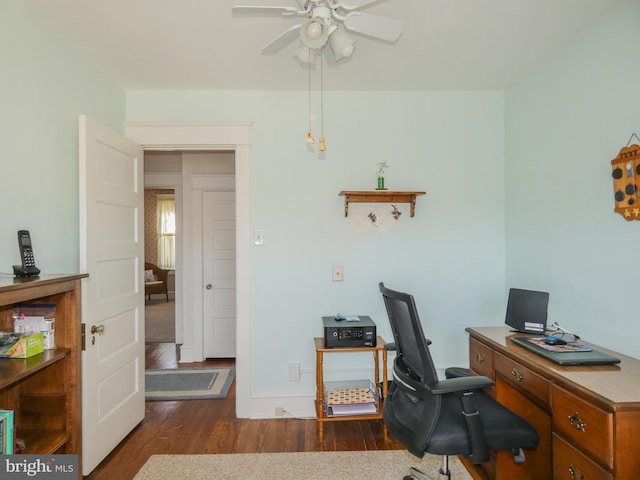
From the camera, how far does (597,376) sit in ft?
4.52

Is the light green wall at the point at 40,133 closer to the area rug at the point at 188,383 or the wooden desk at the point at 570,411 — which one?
the area rug at the point at 188,383

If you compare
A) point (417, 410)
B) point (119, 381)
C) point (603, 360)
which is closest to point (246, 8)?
point (417, 410)

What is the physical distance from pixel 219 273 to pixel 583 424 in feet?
11.6

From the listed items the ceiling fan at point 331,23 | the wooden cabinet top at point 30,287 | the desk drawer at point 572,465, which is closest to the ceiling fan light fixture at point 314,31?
the ceiling fan at point 331,23

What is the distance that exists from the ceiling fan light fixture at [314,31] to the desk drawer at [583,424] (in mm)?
1707

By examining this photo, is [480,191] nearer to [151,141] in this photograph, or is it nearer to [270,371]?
[270,371]

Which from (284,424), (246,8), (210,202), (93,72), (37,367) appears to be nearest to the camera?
(246,8)

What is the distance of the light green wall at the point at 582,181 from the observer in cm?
172

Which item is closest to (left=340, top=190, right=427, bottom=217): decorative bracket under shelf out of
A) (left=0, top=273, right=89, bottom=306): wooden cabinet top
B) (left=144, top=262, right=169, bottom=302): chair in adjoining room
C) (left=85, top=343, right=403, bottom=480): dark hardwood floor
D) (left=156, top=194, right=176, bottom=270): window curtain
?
(left=85, top=343, right=403, bottom=480): dark hardwood floor

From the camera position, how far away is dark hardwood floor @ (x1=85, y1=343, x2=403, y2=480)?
221 cm

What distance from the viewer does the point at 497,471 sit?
182cm

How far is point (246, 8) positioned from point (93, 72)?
60.7 inches

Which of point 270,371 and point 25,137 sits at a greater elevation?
point 25,137

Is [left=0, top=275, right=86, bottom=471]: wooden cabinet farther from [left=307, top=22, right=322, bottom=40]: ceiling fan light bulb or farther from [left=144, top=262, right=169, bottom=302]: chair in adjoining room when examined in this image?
[left=144, top=262, right=169, bottom=302]: chair in adjoining room
